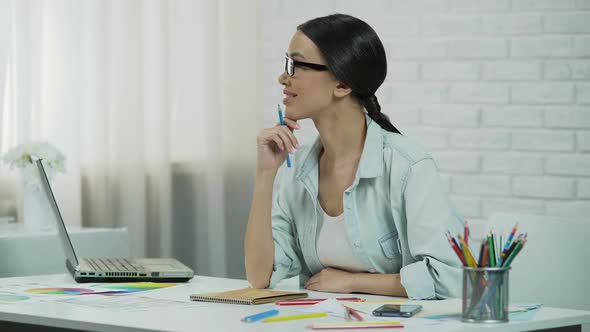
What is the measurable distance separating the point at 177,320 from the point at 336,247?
60 centimetres

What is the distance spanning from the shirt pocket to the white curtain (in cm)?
140

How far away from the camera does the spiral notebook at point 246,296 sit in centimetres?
166

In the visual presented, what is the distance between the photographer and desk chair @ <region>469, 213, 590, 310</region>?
2086 mm

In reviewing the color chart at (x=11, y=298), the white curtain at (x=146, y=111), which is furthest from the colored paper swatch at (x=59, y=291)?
the white curtain at (x=146, y=111)

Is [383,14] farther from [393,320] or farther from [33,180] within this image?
[393,320]

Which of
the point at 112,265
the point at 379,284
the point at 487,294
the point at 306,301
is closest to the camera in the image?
the point at 487,294

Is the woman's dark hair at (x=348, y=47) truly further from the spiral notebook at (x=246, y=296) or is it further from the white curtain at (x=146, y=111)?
the white curtain at (x=146, y=111)

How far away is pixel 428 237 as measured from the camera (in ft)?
6.04

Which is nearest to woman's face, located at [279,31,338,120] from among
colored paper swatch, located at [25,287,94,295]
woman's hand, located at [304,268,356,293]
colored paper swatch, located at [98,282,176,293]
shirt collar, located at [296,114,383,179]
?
shirt collar, located at [296,114,383,179]

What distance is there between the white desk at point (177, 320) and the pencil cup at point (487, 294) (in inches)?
0.9

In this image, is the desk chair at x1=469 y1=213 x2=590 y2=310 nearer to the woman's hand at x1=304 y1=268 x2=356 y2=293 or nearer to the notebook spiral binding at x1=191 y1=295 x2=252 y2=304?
the woman's hand at x1=304 y1=268 x2=356 y2=293

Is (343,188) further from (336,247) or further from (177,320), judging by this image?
(177,320)

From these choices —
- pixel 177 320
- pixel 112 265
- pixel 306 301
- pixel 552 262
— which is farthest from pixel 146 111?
pixel 177 320

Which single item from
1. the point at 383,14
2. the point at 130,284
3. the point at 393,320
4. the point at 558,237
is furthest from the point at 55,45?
the point at 393,320
